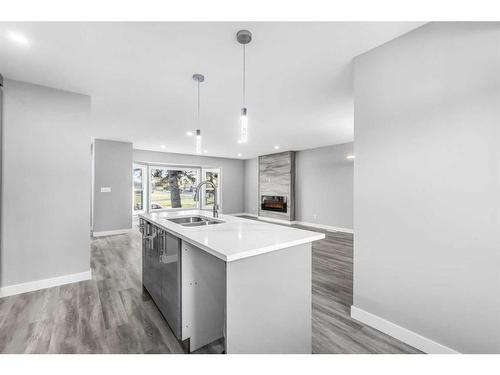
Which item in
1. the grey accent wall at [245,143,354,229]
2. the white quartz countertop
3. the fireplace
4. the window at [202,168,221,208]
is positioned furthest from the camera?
the window at [202,168,221,208]

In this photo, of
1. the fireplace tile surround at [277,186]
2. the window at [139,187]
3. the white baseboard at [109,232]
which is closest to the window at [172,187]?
the window at [139,187]

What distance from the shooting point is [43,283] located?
263 cm

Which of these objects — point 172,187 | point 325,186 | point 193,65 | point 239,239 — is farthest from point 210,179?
A: point 239,239

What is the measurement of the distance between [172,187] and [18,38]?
6.19 metres

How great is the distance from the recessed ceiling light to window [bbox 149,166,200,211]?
18.0ft

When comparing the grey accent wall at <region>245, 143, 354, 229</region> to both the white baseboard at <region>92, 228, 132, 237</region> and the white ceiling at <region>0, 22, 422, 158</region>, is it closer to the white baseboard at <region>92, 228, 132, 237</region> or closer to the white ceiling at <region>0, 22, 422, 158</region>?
the white ceiling at <region>0, 22, 422, 158</region>

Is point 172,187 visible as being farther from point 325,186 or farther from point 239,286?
point 239,286

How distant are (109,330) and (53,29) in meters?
2.40

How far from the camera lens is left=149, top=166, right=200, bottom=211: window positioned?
738 cm

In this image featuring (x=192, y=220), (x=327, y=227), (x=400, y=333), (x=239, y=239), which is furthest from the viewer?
(x=327, y=227)

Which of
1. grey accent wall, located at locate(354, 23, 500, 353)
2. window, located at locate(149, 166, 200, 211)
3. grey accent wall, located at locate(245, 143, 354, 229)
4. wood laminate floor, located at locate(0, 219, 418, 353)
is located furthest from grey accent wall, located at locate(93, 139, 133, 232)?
grey accent wall, located at locate(354, 23, 500, 353)

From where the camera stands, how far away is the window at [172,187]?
738cm

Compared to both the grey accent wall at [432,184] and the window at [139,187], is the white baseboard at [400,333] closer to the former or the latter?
the grey accent wall at [432,184]
